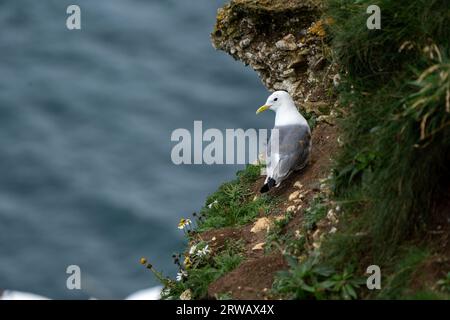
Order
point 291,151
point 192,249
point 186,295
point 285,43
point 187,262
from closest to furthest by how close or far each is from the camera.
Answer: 1. point 186,295
2. point 187,262
3. point 192,249
4. point 291,151
5. point 285,43

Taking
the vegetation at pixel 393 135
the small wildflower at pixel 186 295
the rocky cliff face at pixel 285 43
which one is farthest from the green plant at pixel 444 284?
the rocky cliff face at pixel 285 43

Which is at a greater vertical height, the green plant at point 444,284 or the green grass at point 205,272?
the green grass at point 205,272

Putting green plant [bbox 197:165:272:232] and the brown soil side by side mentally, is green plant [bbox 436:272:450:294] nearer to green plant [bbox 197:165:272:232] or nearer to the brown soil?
the brown soil

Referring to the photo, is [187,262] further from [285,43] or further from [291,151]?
[285,43]

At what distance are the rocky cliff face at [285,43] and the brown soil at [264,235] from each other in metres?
0.55

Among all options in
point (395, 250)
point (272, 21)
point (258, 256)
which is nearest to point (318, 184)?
point (258, 256)

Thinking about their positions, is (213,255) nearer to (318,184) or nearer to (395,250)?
(318,184)

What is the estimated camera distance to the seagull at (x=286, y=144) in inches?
344

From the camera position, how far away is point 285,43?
991cm

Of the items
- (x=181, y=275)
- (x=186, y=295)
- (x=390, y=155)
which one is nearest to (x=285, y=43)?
(x=181, y=275)

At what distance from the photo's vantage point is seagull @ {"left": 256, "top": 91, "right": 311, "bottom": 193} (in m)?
8.75

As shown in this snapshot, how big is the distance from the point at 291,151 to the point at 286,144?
0.12m

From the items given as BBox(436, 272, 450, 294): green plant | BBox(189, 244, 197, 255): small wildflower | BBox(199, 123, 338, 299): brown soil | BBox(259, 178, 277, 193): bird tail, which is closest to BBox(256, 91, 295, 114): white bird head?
BBox(199, 123, 338, 299): brown soil

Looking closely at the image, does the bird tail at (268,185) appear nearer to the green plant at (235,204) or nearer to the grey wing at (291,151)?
the grey wing at (291,151)
